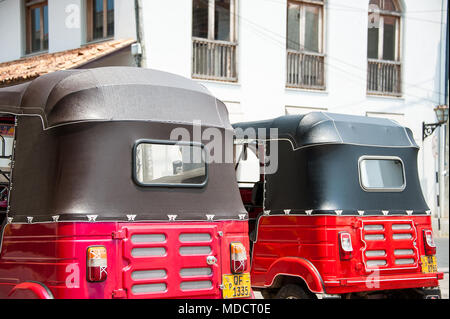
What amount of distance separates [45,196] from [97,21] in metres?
12.6

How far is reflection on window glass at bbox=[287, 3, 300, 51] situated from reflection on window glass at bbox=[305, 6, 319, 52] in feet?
1.00

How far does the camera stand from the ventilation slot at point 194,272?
262 inches

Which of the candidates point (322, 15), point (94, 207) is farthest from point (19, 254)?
point (322, 15)

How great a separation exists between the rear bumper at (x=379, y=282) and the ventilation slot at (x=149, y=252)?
8.60 feet

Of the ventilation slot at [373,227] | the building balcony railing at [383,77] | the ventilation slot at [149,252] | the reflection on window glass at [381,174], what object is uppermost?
the building balcony railing at [383,77]

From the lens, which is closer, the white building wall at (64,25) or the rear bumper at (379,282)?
the rear bumper at (379,282)

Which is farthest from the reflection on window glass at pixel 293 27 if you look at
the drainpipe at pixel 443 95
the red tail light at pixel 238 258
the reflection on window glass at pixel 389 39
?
the red tail light at pixel 238 258

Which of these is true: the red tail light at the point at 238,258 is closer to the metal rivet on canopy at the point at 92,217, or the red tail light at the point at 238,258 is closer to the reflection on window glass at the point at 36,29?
the metal rivet on canopy at the point at 92,217

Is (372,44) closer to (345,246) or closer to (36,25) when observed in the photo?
(36,25)

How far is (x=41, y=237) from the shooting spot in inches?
246

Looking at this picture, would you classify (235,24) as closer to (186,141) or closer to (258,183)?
(258,183)

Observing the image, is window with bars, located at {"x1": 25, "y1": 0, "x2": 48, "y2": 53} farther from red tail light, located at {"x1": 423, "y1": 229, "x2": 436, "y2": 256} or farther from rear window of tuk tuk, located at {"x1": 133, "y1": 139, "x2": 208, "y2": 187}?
rear window of tuk tuk, located at {"x1": 133, "y1": 139, "x2": 208, "y2": 187}

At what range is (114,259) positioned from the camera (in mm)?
6215

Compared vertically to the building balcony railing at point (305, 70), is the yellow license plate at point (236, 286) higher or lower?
lower
